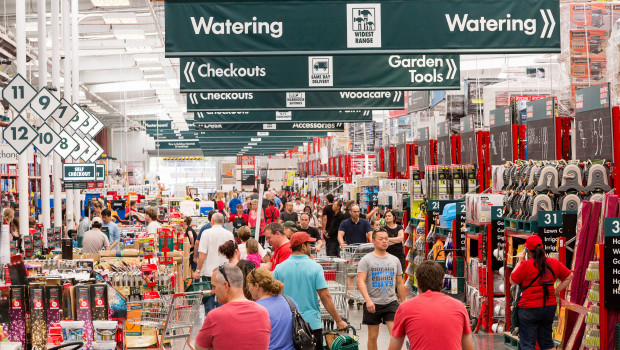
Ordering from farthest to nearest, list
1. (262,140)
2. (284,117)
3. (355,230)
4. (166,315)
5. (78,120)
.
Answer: (262,140)
(284,117)
(78,120)
(355,230)
(166,315)

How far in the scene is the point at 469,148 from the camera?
1440cm

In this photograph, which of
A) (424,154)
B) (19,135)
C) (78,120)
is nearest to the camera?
(19,135)

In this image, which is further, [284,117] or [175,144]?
[175,144]

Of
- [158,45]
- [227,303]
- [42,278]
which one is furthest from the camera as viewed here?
[158,45]

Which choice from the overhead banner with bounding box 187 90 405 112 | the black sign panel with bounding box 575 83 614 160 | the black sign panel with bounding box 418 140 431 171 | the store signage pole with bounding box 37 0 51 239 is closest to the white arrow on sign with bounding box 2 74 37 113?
the store signage pole with bounding box 37 0 51 239

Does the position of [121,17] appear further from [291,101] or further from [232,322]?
[232,322]

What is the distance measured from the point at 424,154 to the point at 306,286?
1027cm

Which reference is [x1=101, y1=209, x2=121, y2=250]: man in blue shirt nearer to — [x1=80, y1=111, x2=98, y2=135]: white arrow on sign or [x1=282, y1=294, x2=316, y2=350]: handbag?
[x1=80, y1=111, x2=98, y2=135]: white arrow on sign

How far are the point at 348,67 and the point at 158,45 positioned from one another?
13412 millimetres

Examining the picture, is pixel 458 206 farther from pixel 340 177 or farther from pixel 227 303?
pixel 340 177

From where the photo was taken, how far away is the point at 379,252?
849 centimetres

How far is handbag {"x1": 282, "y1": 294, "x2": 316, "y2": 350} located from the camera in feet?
18.7

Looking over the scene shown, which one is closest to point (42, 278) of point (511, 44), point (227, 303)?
point (227, 303)

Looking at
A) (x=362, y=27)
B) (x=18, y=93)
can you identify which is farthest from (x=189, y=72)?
(x=362, y=27)
